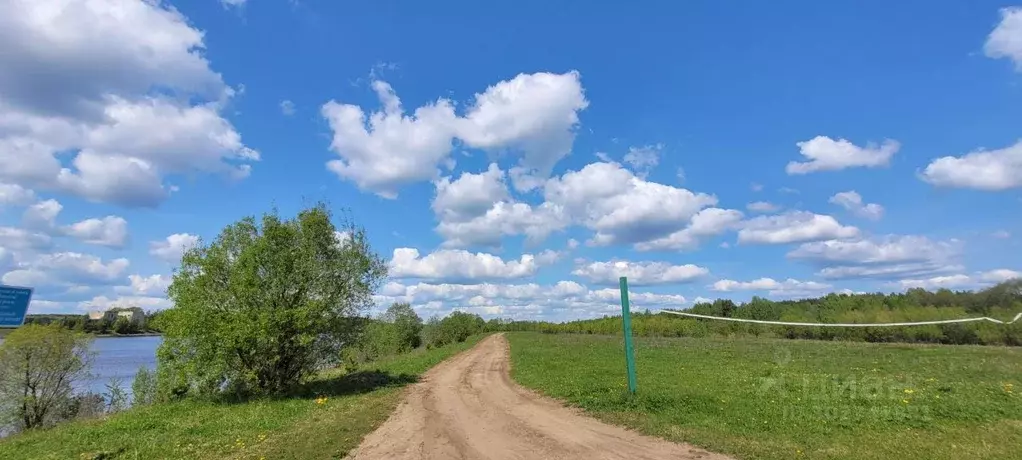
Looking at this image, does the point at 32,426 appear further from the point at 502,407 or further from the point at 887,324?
the point at 887,324

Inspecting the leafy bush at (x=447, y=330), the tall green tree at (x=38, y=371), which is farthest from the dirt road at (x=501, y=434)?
the leafy bush at (x=447, y=330)

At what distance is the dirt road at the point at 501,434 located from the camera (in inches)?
407

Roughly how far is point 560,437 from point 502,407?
5.04 metres

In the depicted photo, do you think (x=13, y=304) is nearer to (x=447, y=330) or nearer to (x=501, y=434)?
(x=501, y=434)

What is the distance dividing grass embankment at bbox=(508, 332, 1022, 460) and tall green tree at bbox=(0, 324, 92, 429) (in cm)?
2663

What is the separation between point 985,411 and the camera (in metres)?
11.8

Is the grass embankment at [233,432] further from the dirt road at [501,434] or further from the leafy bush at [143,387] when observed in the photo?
the leafy bush at [143,387]

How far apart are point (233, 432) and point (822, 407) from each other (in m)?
15.7

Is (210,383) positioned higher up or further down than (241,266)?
further down

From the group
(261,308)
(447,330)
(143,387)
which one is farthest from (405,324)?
(261,308)

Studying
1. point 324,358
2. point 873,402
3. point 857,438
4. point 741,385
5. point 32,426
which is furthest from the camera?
point 32,426

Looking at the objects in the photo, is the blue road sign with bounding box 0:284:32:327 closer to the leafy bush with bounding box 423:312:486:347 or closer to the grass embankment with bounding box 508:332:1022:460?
the grass embankment with bounding box 508:332:1022:460

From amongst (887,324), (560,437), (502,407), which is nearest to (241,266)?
(502,407)

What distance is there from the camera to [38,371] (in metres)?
27.9
